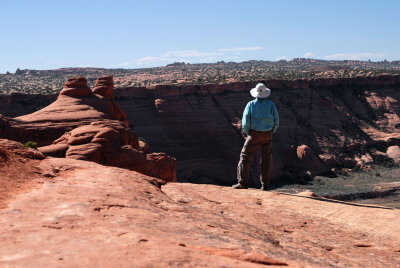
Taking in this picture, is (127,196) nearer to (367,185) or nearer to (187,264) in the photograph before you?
(187,264)

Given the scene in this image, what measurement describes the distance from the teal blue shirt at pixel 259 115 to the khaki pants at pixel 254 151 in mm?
160

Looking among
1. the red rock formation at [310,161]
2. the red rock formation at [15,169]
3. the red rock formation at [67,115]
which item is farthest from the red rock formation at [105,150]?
the red rock formation at [310,161]

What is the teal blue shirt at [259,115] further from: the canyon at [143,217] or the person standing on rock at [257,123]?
the canyon at [143,217]

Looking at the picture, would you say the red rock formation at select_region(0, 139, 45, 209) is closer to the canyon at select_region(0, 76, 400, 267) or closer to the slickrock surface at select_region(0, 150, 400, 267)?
the canyon at select_region(0, 76, 400, 267)

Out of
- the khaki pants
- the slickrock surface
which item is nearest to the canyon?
the slickrock surface

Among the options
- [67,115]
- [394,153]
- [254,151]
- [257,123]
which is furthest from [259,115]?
[394,153]

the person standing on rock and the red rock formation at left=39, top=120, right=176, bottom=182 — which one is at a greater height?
the person standing on rock

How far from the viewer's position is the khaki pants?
973cm

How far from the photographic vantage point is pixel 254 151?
9.80m

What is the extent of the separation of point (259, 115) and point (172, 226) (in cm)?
497

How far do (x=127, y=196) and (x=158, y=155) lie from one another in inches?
429

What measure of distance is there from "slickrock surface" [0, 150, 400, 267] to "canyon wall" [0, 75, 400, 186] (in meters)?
29.1

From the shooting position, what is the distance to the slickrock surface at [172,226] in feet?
12.7

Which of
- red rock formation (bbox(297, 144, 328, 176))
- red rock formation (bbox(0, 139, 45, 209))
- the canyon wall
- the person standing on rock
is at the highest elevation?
the person standing on rock
